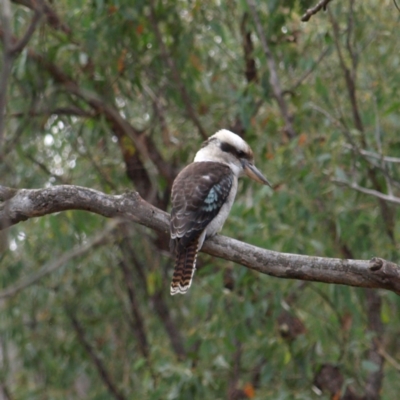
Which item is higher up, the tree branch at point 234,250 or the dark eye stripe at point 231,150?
the dark eye stripe at point 231,150

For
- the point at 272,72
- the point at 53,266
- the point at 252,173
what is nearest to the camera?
the point at 53,266

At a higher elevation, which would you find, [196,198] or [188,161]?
[188,161]

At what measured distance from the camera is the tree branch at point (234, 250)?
8.43 feet

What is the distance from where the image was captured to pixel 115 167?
5.43 meters

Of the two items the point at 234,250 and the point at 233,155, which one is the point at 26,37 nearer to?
the point at 234,250

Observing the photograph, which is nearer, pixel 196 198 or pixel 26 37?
pixel 26 37

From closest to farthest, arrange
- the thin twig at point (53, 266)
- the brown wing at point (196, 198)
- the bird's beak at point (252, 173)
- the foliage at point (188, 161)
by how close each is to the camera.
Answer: the thin twig at point (53, 266) < the brown wing at point (196, 198) < the bird's beak at point (252, 173) < the foliage at point (188, 161)

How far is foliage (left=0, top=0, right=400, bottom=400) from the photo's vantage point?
14.0 ft

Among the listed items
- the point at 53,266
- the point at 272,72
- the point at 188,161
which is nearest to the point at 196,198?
the point at 272,72

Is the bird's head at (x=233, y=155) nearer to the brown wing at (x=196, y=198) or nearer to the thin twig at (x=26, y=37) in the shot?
the brown wing at (x=196, y=198)

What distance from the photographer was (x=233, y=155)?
4.05m

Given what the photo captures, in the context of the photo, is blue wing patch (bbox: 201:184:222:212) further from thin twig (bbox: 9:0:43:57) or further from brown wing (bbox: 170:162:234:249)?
thin twig (bbox: 9:0:43:57)

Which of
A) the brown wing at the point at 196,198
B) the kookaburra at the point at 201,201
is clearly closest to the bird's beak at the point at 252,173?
the kookaburra at the point at 201,201

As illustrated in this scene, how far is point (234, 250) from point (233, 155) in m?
1.39
